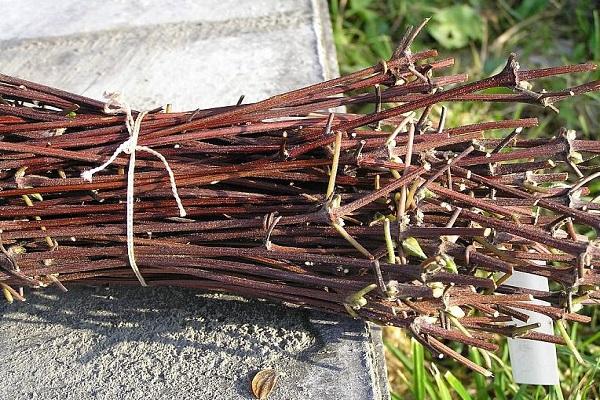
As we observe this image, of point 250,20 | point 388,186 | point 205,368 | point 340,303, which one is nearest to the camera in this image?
point 388,186

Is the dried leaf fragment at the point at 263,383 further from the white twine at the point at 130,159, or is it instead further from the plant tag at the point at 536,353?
the plant tag at the point at 536,353

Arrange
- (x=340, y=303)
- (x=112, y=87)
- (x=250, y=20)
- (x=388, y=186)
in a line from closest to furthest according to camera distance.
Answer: (x=388, y=186), (x=340, y=303), (x=112, y=87), (x=250, y=20)

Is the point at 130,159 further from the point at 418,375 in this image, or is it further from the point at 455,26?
the point at 455,26

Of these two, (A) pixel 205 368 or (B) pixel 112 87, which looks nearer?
(A) pixel 205 368

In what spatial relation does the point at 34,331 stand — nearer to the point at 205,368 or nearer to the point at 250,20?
the point at 205,368

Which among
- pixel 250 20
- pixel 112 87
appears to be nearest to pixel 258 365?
pixel 112 87

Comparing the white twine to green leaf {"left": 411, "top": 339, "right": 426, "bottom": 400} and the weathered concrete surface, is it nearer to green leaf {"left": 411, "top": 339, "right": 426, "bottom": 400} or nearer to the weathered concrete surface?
the weathered concrete surface

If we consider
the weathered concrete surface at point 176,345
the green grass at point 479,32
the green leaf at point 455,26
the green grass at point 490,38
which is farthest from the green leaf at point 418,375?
the green leaf at point 455,26
